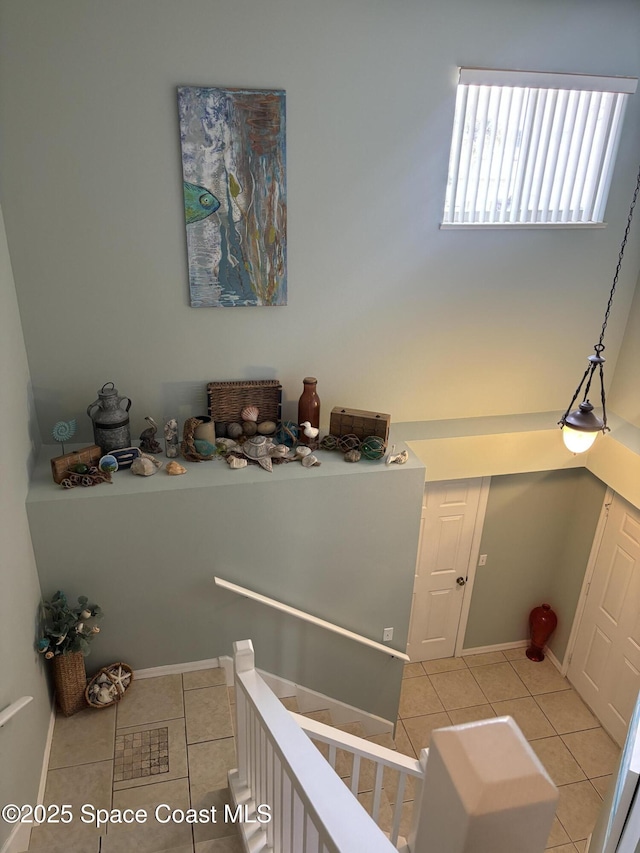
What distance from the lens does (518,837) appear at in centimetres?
52

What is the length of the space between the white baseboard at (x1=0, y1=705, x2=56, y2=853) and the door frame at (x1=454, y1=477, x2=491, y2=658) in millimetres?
3731

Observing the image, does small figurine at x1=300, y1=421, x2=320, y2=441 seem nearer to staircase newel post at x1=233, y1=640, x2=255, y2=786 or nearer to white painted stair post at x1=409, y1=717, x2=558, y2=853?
staircase newel post at x1=233, y1=640, x2=255, y2=786

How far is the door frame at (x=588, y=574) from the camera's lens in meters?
5.44

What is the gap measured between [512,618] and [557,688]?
29.8 inches

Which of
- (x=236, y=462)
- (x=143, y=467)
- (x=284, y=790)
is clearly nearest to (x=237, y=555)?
(x=236, y=462)

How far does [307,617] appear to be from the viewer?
4.24 metres

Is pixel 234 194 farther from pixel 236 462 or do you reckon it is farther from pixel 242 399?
pixel 236 462

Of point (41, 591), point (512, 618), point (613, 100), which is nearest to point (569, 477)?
point (512, 618)

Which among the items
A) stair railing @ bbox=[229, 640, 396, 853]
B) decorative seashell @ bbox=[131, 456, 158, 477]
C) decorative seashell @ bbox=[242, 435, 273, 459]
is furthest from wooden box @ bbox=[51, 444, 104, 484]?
stair railing @ bbox=[229, 640, 396, 853]

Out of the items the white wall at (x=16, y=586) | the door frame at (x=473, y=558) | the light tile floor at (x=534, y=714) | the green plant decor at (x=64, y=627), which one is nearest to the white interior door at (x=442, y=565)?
the door frame at (x=473, y=558)

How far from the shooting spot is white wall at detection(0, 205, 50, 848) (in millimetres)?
2955

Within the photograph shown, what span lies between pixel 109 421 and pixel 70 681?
64.6 inches

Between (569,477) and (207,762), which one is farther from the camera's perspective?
(569,477)

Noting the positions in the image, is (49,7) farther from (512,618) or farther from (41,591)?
(512,618)
